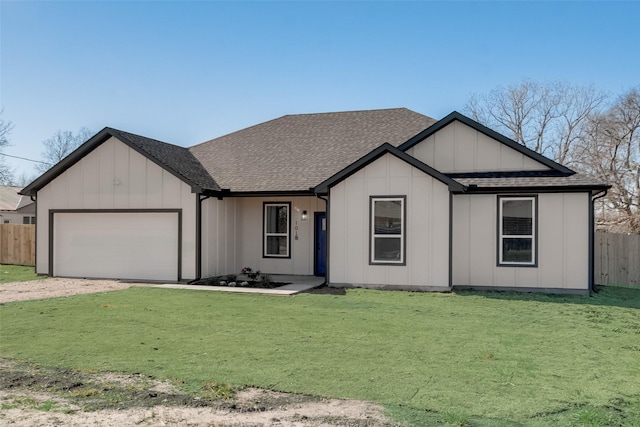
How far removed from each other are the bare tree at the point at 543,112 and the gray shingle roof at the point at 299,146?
1937cm

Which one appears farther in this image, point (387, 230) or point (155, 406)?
point (387, 230)

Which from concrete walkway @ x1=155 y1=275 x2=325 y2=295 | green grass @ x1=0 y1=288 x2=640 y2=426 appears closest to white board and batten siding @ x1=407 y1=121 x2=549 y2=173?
green grass @ x1=0 y1=288 x2=640 y2=426

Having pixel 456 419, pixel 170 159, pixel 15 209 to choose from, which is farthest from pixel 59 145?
pixel 456 419

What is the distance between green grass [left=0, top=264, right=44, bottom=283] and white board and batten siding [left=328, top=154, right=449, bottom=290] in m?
9.64

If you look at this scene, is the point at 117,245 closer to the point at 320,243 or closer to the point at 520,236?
the point at 320,243

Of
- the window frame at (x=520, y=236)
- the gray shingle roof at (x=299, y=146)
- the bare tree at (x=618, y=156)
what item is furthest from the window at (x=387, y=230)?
the bare tree at (x=618, y=156)

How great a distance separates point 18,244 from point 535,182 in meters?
19.0

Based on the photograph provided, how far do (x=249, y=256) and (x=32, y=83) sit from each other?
40.1ft

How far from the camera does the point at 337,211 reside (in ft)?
45.1

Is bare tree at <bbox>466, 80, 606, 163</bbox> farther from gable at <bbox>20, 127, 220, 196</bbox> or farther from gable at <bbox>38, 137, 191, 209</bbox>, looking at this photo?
gable at <bbox>38, 137, 191, 209</bbox>

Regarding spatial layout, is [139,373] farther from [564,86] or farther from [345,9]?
[564,86]

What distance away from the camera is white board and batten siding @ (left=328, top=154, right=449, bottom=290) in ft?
42.5

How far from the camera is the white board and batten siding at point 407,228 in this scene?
13.0 metres

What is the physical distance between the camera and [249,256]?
16766 mm
